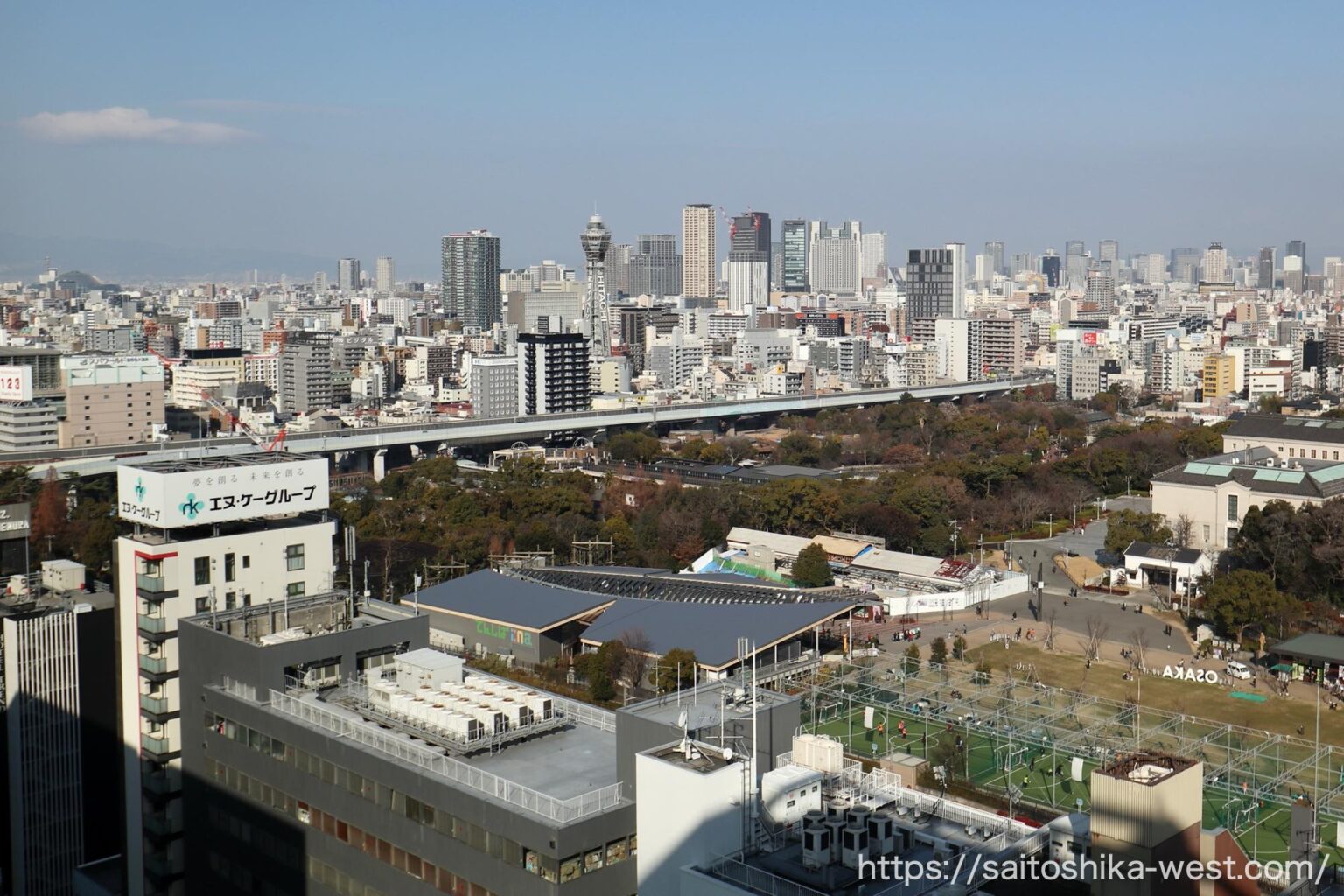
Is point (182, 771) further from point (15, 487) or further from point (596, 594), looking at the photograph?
point (15, 487)

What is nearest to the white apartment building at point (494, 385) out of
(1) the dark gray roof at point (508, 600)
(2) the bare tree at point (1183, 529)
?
(2) the bare tree at point (1183, 529)

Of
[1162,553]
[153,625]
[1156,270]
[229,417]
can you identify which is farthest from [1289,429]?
[1156,270]

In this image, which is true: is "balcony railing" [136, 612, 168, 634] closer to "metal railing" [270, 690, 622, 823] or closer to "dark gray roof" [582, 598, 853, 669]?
"metal railing" [270, 690, 622, 823]

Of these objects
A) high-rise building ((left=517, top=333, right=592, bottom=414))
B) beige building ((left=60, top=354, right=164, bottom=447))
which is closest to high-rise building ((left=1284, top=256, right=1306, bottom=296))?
high-rise building ((left=517, top=333, right=592, bottom=414))

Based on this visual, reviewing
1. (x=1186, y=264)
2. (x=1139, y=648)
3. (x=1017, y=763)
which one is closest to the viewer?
(x=1017, y=763)

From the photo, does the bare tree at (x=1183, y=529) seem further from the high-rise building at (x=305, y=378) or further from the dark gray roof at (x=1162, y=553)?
the high-rise building at (x=305, y=378)

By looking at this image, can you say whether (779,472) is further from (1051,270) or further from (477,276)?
(1051,270)
